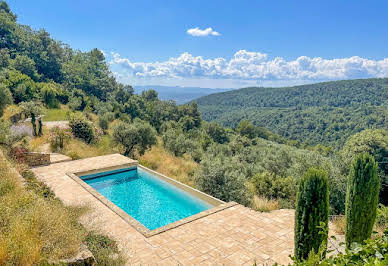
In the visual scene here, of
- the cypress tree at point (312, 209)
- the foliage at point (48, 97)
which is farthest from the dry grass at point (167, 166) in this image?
the foliage at point (48, 97)

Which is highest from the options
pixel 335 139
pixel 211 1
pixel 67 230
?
pixel 211 1

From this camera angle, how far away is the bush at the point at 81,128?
644 inches

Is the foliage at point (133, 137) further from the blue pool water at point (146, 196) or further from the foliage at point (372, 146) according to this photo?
the foliage at point (372, 146)

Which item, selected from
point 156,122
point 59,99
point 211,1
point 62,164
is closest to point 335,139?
point 156,122

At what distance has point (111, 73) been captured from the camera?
46.1m

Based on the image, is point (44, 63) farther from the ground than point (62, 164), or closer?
farther from the ground

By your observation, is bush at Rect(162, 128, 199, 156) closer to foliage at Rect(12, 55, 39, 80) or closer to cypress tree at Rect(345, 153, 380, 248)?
cypress tree at Rect(345, 153, 380, 248)

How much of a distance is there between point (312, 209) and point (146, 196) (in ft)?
24.3

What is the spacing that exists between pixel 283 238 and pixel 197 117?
125 feet

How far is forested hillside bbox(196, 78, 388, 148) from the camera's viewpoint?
188ft

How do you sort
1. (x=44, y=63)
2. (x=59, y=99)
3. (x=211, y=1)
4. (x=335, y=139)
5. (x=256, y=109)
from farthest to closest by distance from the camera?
(x=256, y=109)
(x=335, y=139)
(x=44, y=63)
(x=59, y=99)
(x=211, y=1)

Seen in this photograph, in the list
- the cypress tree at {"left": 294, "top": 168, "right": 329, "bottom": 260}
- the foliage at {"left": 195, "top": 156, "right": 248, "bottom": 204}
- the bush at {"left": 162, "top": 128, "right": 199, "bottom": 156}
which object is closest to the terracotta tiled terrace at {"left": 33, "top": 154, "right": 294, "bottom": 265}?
the cypress tree at {"left": 294, "top": 168, "right": 329, "bottom": 260}

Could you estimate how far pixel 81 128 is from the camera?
1638 centimetres

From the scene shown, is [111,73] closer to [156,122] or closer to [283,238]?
[156,122]
